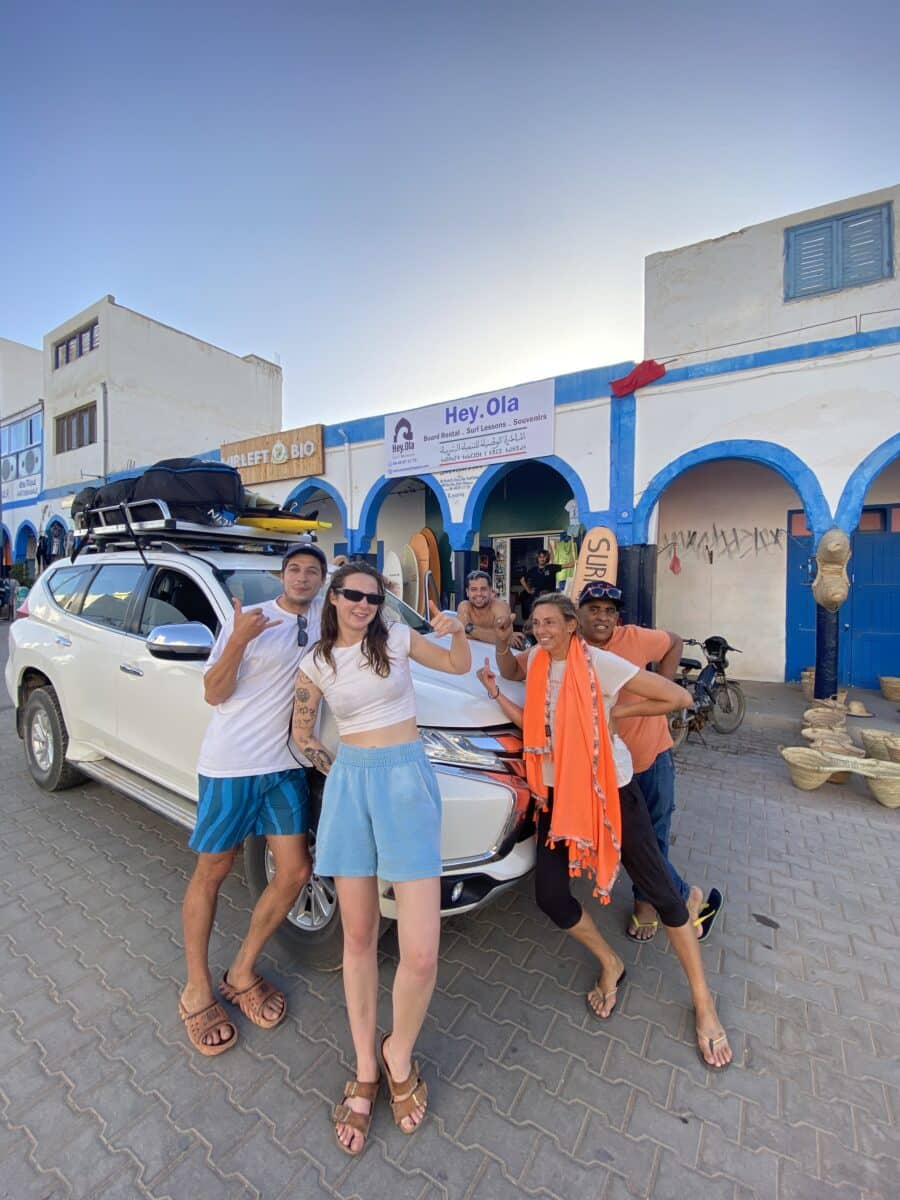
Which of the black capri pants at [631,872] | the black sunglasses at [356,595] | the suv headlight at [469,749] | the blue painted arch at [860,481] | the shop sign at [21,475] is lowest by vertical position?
the black capri pants at [631,872]

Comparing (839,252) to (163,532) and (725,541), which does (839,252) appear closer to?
(725,541)

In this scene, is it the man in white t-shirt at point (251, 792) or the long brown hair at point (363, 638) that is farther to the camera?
the man in white t-shirt at point (251, 792)

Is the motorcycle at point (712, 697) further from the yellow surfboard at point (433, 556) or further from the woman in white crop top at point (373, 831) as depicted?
the yellow surfboard at point (433, 556)

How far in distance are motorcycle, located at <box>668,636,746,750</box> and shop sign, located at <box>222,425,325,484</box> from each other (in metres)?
7.46

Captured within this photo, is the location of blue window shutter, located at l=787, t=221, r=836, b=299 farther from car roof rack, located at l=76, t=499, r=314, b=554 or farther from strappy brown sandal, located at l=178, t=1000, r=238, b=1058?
strappy brown sandal, located at l=178, t=1000, r=238, b=1058

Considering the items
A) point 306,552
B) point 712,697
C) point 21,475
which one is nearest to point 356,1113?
point 306,552

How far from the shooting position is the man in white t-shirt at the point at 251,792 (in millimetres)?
2131

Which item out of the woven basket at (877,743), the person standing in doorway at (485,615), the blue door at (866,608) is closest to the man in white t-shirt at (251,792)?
the person standing in doorway at (485,615)

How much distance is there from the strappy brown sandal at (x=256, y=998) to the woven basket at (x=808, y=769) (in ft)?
14.9

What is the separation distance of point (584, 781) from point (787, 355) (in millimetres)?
6709

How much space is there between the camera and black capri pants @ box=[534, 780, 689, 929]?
2.16 m

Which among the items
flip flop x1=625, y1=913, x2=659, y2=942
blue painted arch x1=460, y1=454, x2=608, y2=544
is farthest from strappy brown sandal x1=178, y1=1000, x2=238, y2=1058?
blue painted arch x1=460, y1=454, x2=608, y2=544

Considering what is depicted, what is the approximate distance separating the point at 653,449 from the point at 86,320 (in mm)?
18914

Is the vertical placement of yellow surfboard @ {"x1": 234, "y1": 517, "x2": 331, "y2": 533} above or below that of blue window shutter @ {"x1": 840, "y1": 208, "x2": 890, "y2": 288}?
below
